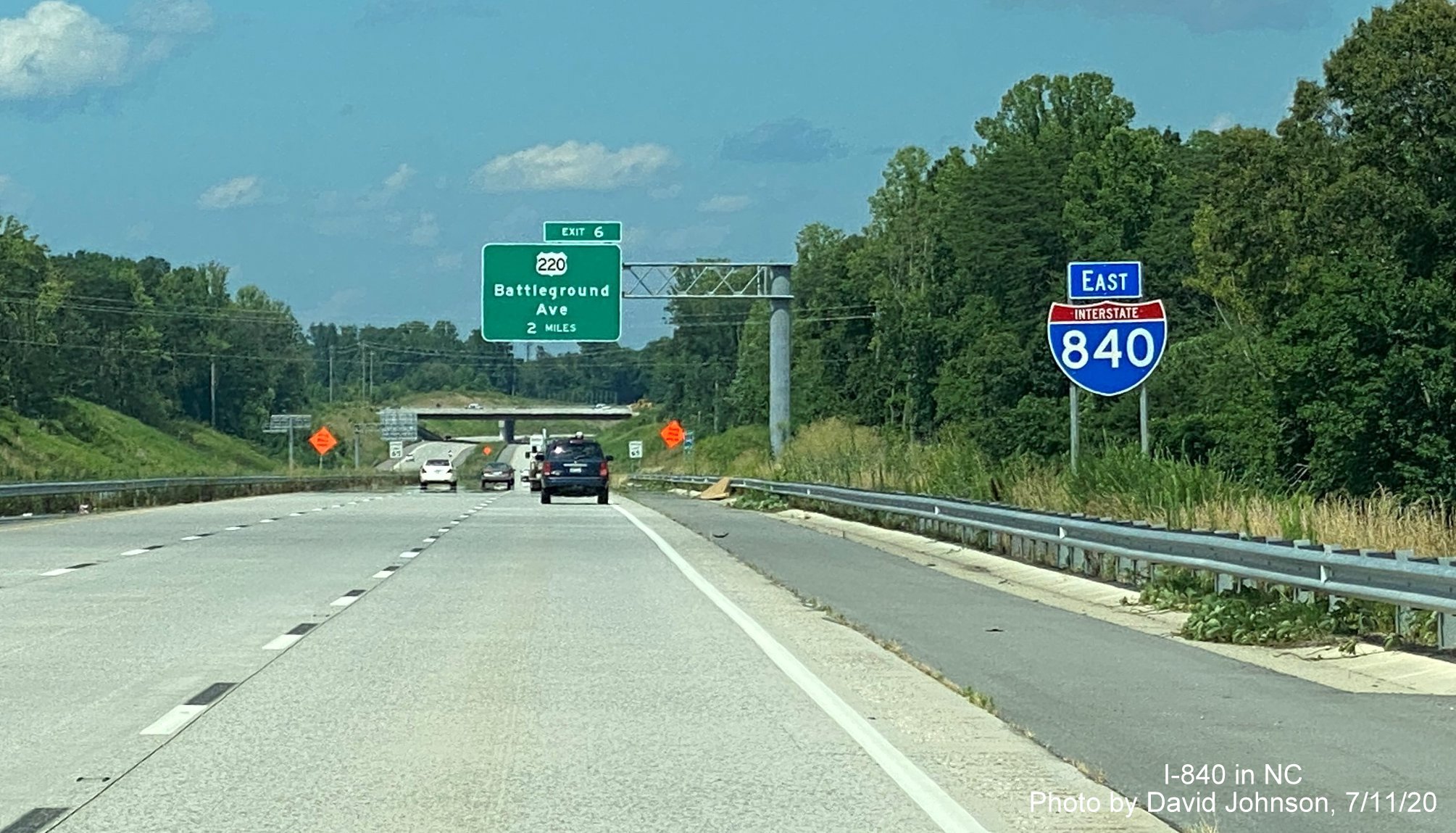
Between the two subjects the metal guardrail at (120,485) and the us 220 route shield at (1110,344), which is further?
the metal guardrail at (120,485)

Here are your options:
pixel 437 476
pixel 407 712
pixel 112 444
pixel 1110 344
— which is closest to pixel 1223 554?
pixel 1110 344

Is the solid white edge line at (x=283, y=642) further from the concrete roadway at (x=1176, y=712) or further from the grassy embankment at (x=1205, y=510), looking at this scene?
the grassy embankment at (x=1205, y=510)

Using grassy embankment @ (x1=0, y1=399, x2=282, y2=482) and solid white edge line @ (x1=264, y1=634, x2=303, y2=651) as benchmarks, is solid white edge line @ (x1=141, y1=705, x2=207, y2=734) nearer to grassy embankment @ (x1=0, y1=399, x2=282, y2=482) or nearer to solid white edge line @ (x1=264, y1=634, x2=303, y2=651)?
solid white edge line @ (x1=264, y1=634, x2=303, y2=651)

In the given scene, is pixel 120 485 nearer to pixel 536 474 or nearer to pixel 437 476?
pixel 536 474

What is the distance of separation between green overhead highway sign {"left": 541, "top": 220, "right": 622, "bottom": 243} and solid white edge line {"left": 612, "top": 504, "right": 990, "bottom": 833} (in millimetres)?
38024

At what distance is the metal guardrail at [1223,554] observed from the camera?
13.1 m

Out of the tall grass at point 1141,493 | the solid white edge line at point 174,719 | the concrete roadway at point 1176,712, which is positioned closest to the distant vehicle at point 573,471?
the tall grass at point 1141,493

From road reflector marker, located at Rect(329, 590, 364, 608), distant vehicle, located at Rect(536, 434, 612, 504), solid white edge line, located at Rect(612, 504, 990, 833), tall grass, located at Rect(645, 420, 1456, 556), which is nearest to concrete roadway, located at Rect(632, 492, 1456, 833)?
solid white edge line, located at Rect(612, 504, 990, 833)

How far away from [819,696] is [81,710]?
4.34m

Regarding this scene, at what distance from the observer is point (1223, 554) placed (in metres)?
16.6

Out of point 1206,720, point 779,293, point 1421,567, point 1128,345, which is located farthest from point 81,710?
point 779,293

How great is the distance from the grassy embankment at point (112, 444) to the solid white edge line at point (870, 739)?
78.4 m

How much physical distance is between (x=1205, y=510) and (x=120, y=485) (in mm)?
32388

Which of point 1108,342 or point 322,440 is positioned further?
point 322,440
